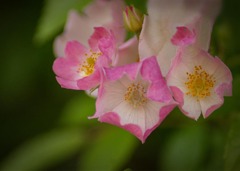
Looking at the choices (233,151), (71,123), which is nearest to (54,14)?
(71,123)

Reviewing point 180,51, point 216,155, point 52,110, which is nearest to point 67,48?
point 180,51

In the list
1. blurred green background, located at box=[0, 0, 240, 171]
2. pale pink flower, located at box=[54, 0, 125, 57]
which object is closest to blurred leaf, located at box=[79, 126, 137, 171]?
blurred green background, located at box=[0, 0, 240, 171]

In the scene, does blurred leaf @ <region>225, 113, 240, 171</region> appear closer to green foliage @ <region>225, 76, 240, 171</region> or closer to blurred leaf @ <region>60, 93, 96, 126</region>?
green foliage @ <region>225, 76, 240, 171</region>

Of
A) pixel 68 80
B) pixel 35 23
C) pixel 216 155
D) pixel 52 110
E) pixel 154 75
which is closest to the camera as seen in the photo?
pixel 154 75

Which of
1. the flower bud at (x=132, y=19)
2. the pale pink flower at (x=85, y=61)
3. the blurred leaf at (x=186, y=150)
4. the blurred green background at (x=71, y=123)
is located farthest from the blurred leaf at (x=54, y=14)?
the blurred leaf at (x=186, y=150)

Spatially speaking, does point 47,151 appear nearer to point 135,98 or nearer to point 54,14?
point 54,14

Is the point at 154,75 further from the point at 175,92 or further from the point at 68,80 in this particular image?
the point at 68,80
